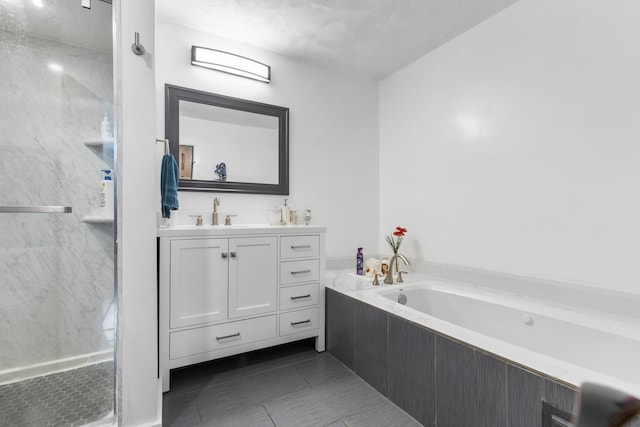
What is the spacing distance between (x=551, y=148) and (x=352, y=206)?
1.65m

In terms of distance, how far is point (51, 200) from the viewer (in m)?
1.47

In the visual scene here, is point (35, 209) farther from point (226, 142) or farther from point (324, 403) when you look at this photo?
point (324, 403)

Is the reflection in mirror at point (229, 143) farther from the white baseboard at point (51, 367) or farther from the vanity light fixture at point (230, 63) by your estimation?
the white baseboard at point (51, 367)

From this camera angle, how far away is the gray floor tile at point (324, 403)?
158 centimetres

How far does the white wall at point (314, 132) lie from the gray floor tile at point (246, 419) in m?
1.31

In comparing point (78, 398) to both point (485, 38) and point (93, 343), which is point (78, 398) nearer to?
point (93, 343)

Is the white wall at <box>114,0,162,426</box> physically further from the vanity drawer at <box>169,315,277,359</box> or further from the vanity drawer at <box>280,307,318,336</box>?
the vanity drawer at <box>280,307,318,336</box>

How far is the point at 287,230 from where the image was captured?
2217 mm

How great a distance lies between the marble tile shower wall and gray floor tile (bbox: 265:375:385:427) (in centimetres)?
92

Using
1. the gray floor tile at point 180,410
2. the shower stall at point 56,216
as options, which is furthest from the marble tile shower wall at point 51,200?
the gray floor tile at point 180,410

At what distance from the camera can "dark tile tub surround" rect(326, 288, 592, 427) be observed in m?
1.14

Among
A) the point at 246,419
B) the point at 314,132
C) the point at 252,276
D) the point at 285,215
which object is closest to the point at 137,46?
the point at 252,276

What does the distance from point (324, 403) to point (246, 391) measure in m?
0.47

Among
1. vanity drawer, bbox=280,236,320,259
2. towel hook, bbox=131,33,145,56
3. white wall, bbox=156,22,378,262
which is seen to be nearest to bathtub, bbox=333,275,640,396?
vanity drawer, bbox=280,236,320,259
